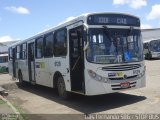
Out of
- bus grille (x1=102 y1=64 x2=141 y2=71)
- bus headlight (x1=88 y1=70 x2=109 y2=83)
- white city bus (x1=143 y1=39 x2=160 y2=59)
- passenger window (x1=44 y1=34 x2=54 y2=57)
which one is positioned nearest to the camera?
bus headlight (x1=88 y1=70 x2=109 y2=83)

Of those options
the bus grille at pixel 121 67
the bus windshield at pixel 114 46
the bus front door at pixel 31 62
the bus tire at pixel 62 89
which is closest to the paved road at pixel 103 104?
the bus tire at pixel 62 89

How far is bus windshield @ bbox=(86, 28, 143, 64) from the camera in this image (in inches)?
429

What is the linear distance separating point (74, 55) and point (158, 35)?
58.7m

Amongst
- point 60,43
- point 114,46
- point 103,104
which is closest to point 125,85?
point 103,104

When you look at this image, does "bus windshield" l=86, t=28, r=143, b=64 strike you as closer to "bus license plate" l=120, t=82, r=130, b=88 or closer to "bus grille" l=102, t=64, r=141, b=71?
"bus grille" l=102, t=64, r=141, b=71

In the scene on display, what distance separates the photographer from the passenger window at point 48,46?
47.0 feet

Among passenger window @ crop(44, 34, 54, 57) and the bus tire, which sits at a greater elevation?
passenger window @ crop(44, 34, 54, 57)

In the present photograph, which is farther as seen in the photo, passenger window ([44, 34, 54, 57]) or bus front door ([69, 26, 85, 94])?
passenger window ([44, 34, 54, 57])

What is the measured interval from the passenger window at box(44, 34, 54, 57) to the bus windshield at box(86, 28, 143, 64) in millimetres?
3626

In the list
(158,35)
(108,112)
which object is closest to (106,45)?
(108,112)

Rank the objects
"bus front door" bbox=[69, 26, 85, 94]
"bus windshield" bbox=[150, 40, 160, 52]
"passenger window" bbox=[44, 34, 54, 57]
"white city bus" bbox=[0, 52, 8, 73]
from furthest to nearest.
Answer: "white city bus" bbox=[0, 52, 8, 73], "bus windshield" bbox=[150, 40, 160, 52], "passenger window" bbox=[44, 34, 54, 57], "bus front door" bbox=[69, 26, 85, 94]

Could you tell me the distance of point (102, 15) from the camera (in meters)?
11.3

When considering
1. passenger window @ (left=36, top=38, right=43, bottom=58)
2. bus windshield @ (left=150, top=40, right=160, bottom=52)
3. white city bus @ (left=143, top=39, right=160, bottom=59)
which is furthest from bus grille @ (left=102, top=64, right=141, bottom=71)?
bus windshield @ (left=150, top=40, right=160, bottom=52)

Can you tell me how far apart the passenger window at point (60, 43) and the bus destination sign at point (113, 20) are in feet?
6.19
